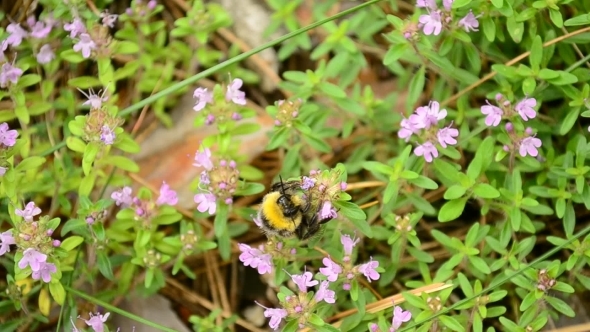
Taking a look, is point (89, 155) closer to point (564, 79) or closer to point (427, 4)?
point (427, 4)

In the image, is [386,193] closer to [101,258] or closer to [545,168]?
[545,168]

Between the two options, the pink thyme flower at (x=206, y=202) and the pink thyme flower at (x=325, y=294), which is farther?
the pink thyme flower at (x=206, y=202)

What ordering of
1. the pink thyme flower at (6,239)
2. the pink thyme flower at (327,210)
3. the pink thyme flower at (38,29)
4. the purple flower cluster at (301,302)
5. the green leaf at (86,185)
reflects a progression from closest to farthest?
1. the pink thyme flower at (327,210)
2. the purple flower cluster at (301,302)
3. the pink thyme flower at (6,239)
4. the green leaf at (86,185)
5. the pink thyme flower at (38,29)

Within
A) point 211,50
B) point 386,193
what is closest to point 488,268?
point 386,193

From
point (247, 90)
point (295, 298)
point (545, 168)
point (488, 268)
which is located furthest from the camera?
point (247, 90)

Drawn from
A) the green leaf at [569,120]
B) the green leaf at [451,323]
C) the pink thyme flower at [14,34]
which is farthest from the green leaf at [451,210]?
the pink thyme flower at [14,34]

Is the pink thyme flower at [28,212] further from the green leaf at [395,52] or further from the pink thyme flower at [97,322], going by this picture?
the green leaf at [395,52]

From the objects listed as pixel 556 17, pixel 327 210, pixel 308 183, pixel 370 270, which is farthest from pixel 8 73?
pixel 556 17

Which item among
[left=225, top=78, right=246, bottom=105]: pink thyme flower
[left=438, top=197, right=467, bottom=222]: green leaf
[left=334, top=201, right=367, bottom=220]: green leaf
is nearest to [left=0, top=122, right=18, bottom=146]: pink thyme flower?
[left=225, top=78, right=246, bottom=105]: pink thyme flower
